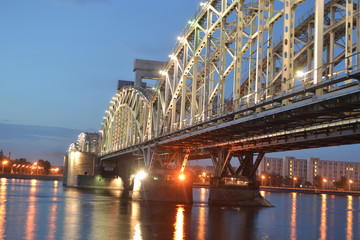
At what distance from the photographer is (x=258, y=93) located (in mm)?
31750

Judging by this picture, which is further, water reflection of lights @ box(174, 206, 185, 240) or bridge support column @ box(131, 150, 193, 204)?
bridge support column @ box(131, 150, 193, 204)

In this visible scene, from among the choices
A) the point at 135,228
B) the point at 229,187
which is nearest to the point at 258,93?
the point at 135,228

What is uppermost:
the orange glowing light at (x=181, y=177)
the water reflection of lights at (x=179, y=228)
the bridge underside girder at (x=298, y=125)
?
the bridge underside girder at (x=298, y=125)

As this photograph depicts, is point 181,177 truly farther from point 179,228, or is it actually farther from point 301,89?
point 301,89

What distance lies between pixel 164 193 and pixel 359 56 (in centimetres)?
3841

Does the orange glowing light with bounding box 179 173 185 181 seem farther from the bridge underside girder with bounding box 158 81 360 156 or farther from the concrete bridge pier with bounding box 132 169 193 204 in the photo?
the bridge underside girder with bounding box 158 81 360 156

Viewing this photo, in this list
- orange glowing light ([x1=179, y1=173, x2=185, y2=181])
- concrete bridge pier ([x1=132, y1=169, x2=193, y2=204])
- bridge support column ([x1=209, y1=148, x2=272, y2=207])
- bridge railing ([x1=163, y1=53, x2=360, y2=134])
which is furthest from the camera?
orange glowing light ([x1=179, y1=173, x2=185, y2=181])

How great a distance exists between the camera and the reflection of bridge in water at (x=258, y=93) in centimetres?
2548

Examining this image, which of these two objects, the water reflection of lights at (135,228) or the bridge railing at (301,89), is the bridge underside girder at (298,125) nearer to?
the bridge railing at (301,89)

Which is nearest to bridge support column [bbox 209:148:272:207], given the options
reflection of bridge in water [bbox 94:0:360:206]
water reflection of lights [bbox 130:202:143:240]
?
reflection of bridge in water [bbox 94:0:360:206]

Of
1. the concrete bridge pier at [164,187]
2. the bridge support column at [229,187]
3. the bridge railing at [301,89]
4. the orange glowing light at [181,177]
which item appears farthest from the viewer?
the orange glowing light at [181,177]

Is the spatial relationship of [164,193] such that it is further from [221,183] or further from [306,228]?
[306,228]


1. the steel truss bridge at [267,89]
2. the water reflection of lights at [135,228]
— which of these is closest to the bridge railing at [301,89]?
the steel truss bridge at [267,89]

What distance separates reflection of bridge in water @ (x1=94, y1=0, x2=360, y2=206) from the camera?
25.5 metres
